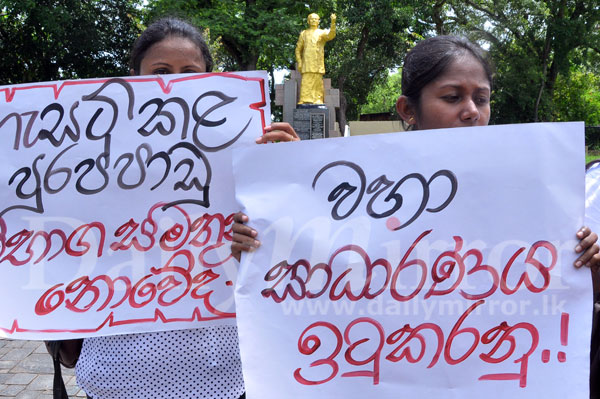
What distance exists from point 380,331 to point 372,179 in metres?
0.40

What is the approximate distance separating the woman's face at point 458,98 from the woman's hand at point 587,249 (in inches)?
16.4

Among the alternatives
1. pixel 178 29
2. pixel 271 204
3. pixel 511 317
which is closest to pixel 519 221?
pixel 511 317

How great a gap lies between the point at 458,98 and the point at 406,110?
18 centimetres

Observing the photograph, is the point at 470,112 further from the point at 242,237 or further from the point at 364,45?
the point at 364,45

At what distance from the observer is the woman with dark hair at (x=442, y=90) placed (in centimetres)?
158

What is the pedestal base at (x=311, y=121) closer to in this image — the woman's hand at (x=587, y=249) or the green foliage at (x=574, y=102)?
the woman's hand at (x=587, y=249)

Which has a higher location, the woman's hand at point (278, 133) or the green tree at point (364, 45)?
the green tree at point (364, 45)

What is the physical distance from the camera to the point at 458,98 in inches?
64.2

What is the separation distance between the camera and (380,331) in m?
1.43

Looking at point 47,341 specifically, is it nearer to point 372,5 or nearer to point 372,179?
point 372,179

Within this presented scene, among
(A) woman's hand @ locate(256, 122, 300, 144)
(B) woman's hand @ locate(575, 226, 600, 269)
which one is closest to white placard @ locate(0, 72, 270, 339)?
(A) woman's hand @ locate(256, 122, 300, 144)

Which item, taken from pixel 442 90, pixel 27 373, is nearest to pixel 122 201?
pixel 442 90

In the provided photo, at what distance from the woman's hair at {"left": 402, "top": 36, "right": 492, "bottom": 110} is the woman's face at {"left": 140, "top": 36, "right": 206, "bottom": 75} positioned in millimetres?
670

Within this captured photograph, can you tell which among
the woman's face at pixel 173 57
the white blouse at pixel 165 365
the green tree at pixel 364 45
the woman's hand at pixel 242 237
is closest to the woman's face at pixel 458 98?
the woman's hand at pixel 242 237
